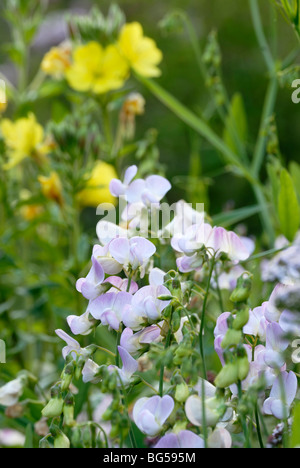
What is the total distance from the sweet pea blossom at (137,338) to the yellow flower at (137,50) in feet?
1.90

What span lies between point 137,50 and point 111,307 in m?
0.61

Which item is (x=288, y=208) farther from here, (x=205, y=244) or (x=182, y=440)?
(x=182, y=440)

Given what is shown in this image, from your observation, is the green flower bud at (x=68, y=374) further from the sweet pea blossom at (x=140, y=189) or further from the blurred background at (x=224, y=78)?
the blurred background at (x=224, y=78)

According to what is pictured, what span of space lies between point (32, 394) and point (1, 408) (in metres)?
0.03

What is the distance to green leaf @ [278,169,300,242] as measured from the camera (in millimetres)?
589

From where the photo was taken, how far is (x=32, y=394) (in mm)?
639

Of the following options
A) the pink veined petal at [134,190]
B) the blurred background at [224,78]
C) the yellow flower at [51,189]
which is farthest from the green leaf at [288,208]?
the blurred background at [224,78]

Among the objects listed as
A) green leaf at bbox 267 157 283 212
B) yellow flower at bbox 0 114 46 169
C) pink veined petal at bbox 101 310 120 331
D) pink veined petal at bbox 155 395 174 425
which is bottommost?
pink veined petal at bbox 155 395 174 425

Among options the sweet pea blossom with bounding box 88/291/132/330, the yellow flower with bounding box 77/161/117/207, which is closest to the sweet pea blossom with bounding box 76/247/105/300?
the sweet pea blossom with bounding box 88/291/132/330

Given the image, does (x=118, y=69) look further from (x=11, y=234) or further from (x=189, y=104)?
(x=189, y=104)

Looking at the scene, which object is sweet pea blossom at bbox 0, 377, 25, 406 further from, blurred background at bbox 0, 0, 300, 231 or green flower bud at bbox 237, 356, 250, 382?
blurred background at bbox 0, 0, 300, 231

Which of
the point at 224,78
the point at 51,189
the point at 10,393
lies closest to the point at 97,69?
the point at 51,189
